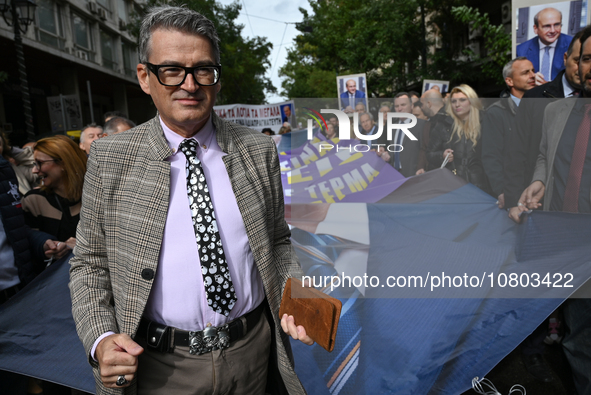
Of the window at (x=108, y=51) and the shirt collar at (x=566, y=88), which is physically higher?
the window at (x=108, y=51)

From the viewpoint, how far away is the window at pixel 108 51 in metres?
26.4

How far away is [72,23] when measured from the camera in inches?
861

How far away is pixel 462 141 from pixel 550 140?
447 millimetres

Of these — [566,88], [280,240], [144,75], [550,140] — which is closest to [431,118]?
[550,140]

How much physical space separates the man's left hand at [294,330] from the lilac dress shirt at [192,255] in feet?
0.70

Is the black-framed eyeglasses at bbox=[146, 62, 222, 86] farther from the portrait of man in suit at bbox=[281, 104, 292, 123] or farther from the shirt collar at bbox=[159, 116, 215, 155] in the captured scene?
the portrait of man in suit at bbox=[281, 104, 292, 123]

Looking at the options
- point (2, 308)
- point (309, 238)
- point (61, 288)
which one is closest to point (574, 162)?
point (309, 238)

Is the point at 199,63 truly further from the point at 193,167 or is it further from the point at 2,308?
the point at 2,308

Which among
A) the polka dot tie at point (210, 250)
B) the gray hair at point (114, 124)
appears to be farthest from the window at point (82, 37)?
the polka dot tie at point (210, 250)

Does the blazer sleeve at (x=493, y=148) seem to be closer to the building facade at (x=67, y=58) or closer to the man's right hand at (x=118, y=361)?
the man's right hand at (x=118, y=361)

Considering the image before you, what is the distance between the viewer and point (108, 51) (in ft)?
89.6

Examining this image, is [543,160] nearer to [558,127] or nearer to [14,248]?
[558,127]

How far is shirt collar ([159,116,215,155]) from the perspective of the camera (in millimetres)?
1586

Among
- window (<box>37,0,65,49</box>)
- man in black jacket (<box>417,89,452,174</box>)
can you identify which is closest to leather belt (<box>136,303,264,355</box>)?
man in black jacket (<box>417,89,452,174</box>)
